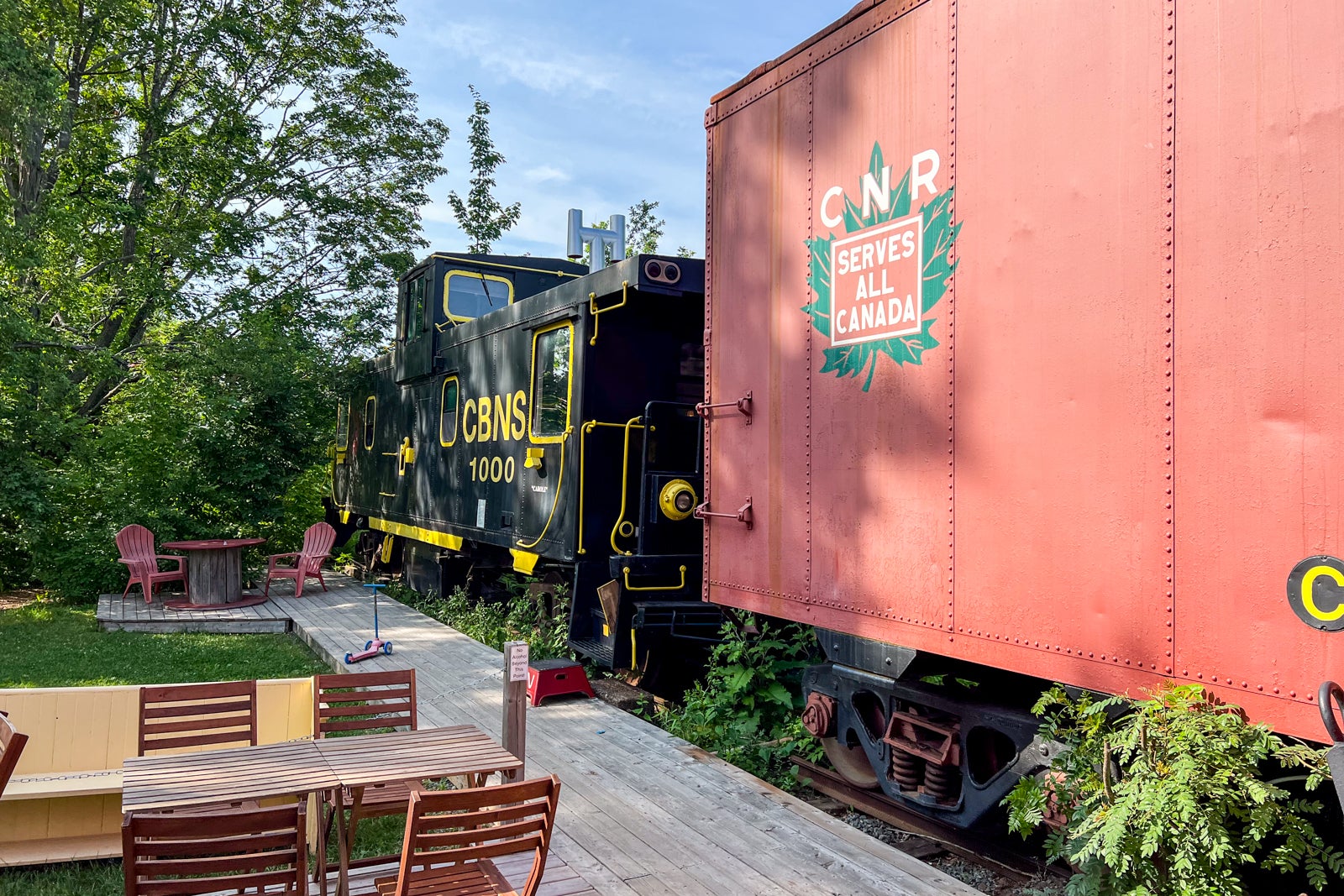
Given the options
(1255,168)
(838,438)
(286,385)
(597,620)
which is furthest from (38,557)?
(1255,168)

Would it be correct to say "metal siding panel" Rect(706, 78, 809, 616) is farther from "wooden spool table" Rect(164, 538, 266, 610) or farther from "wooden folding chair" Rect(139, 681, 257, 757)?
"wooden spool table" Rect(164, 538, 266, 610)

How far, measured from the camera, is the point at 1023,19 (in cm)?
306

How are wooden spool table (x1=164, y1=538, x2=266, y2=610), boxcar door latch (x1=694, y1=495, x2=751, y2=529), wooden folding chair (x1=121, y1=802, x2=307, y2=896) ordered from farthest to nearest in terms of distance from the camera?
wooden spool table (x1=164, y1=538, x2=266, y2=610) → boxcar door latch (x1=694, y1=495, x2=751, y2=529) → wooden folding chair (x1=121, y1=802, x2=307, y2=896)

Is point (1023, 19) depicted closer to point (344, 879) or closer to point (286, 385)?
point (344, 879)

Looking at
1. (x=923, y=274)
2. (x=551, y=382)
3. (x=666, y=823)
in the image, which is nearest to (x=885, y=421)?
(x=923, y=274)

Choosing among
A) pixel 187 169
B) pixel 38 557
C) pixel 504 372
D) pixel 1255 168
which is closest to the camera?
pixel 1255 168

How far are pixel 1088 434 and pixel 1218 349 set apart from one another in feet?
1.44

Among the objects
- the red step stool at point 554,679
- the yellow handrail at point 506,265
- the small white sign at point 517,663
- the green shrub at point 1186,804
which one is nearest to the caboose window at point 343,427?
the yellow handrail at point 506,265

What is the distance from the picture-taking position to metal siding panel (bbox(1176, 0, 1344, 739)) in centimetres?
222

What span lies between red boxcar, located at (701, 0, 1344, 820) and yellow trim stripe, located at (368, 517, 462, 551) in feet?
→ 17.4

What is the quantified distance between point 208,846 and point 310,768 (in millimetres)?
756

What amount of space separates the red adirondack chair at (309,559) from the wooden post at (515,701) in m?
7.98

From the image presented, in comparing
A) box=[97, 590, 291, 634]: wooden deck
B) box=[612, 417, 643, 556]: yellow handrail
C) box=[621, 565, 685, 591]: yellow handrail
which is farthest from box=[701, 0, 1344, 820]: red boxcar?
box=[97, 590, 291, 634]: wooden deck

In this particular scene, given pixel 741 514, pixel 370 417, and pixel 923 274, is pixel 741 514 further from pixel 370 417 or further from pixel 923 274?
pixel 370 417
